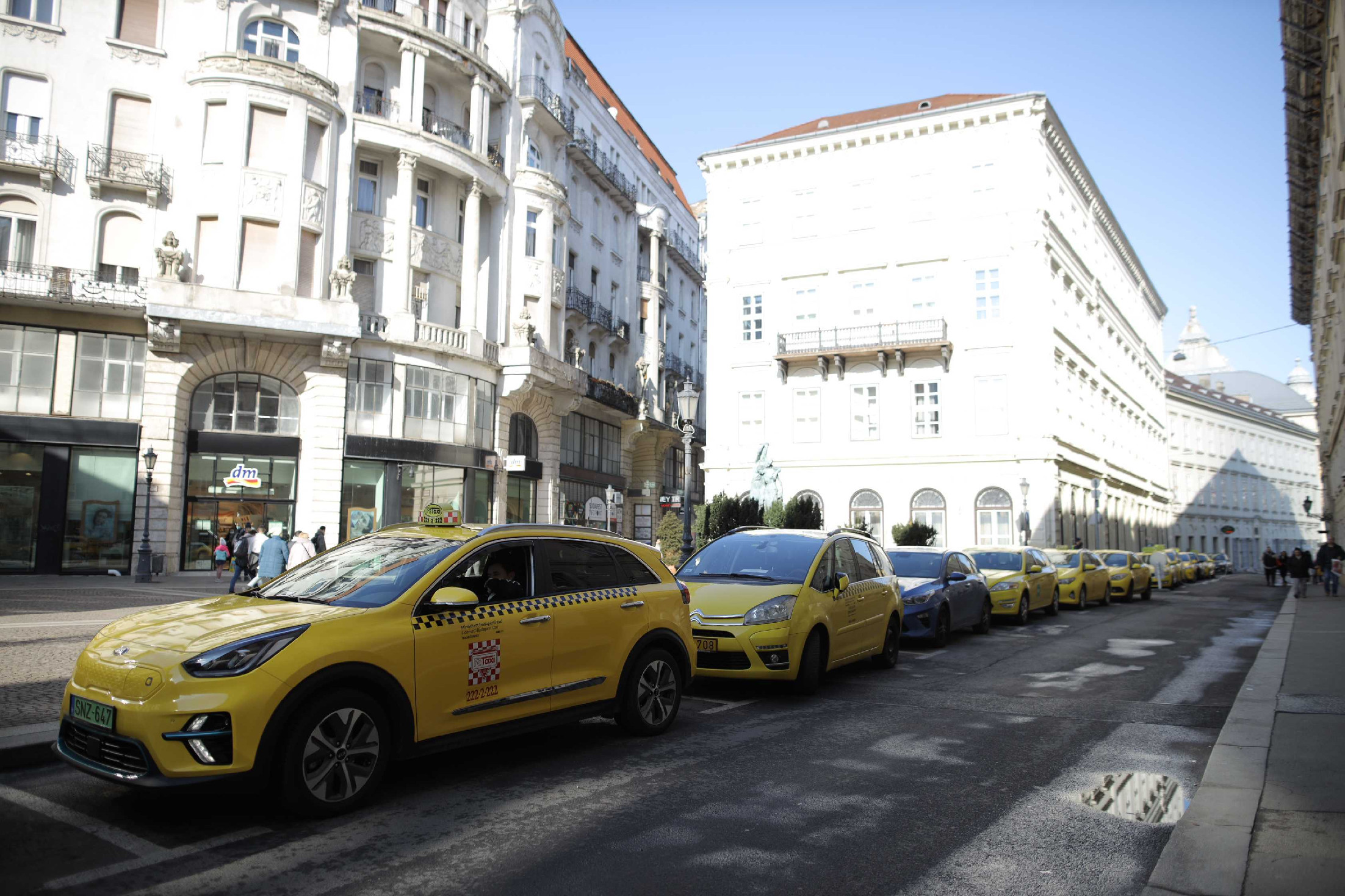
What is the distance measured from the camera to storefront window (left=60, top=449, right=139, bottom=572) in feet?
88.5

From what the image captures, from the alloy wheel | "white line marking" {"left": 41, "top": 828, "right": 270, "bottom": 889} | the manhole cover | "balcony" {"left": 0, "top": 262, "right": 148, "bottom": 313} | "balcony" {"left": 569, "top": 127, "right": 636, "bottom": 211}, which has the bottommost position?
"white line marking" {"left": 41, "top": 828, "right": 270, "bottom": 889}

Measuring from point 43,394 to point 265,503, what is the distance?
655cm

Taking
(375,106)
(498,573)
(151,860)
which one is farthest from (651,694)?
(375,106)

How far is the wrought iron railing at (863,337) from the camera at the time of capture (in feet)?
149

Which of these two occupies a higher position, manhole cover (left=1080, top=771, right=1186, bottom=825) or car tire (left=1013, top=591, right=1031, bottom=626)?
car tire (left=1013, top=591, right=1031, bottom=626)

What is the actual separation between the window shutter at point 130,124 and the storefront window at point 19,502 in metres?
7.07

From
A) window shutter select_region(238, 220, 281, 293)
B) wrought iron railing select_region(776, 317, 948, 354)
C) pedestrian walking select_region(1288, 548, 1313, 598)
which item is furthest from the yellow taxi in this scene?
window shutter select_region(238, 220, 281, 293)

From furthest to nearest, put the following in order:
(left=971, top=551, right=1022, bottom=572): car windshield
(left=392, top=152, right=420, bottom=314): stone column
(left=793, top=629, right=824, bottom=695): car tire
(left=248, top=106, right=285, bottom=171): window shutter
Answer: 1. (left=392, top=152, right=420, bottom=314): stone column
2. (left=248, top=106, right=285, bottom=171): window shutter
3. (left=971, top=551, right=1022, bottom=572): car windshield
4. (left=793, top=629, right=824, bottom=695): car tire

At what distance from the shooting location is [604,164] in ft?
155

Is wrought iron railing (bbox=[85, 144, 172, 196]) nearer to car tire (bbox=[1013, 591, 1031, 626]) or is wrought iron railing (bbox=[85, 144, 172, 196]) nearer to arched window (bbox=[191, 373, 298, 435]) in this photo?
arched window (bbox=[191, 373, 298, 435])

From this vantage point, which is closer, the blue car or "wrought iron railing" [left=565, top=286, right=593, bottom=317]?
the blue car

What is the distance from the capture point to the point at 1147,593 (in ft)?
96.9

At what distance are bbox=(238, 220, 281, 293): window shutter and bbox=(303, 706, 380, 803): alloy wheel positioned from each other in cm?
2590

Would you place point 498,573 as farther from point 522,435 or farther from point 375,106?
point 522,435
